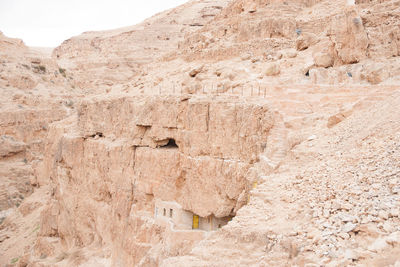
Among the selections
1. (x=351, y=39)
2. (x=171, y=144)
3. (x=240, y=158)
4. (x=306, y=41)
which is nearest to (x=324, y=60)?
(x=351, y=39)

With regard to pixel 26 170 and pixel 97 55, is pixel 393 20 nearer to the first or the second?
pixel 26 170

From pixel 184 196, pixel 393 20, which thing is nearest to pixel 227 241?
pixel 184 196

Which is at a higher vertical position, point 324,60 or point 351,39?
point 351,39

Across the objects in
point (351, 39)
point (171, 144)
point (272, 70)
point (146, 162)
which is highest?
point (351, 39)

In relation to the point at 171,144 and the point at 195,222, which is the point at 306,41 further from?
the point at 195,222

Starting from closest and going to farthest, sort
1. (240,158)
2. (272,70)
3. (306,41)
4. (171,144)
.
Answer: (240,158) → (272,70) → (171,144) → (306,41)

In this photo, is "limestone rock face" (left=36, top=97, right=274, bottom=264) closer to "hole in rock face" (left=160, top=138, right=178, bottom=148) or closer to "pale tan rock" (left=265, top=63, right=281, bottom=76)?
"hole in rock face" (left=160, top=138, right=178, bottom=148)

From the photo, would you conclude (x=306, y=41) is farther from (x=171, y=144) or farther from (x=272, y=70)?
(x=171, y=144)

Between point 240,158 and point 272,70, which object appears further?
point 272,70

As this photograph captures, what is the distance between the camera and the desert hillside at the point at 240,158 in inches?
214

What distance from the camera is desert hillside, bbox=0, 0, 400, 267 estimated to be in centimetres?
544

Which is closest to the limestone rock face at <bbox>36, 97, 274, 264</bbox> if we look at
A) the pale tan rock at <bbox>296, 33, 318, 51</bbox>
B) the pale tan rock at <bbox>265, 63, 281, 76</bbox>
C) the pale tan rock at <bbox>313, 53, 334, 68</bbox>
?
the pale tan rock at <bbox>265, 63, 281, 76</bbox>

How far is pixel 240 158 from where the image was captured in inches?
518

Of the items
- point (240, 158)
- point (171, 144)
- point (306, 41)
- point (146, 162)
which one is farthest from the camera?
point (306, 41)
